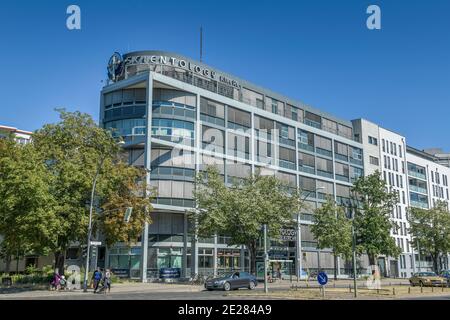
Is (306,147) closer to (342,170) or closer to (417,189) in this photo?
(342,170)

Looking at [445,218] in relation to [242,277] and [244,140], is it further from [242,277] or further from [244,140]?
[242,277]

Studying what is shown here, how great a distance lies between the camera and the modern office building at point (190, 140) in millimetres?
50469

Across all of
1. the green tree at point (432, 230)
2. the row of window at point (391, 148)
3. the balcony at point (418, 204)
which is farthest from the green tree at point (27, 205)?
the balcony at point (418, 204)

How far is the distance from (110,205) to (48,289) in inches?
289

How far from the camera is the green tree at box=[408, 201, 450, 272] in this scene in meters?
74.1

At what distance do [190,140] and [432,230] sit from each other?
43.5m

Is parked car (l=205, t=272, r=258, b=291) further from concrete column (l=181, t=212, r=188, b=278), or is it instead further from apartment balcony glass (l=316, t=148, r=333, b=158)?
apartment balcony glass (l=316, t=148, r=333, b=158)

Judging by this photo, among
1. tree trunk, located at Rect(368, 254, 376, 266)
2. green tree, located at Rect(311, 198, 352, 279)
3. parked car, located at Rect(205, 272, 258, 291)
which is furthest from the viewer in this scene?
tree trunk, located at Rect(368, 254, 376, 266)

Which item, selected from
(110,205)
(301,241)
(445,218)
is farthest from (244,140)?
(445,218)

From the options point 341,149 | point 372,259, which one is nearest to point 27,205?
point 372,259

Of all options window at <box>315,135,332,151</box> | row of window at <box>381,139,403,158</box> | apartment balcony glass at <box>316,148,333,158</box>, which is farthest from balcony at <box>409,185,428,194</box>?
window at <box>315,135,332,151</box>

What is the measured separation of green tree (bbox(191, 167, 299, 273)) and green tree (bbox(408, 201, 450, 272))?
3705 cm

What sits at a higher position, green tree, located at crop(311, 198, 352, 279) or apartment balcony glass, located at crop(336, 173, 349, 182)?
apartment balcony glass, located at crop(336, 173, 349, 182)
